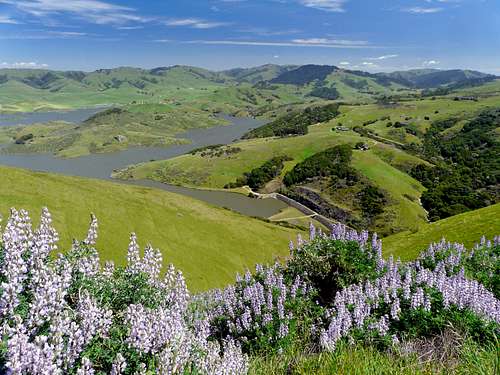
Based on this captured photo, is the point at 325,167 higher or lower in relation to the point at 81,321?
lower

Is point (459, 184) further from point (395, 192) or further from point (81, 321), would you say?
point (81, 321)

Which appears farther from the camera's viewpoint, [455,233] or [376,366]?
[455,233]

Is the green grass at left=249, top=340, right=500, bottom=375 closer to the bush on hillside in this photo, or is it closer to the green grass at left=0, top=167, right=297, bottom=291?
the bush on hillside

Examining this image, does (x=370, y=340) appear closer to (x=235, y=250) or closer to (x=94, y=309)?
(x=94, y=309)

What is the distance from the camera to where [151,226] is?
252ft

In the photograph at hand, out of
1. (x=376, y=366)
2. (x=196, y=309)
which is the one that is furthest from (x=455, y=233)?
(x=376, y=366)

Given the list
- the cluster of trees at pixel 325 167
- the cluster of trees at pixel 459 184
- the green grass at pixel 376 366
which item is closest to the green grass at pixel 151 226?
the green grass at pixel 376 366

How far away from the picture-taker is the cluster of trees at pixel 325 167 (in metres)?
175

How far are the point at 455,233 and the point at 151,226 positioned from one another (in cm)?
5235

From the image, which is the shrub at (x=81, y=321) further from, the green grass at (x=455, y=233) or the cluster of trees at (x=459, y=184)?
the cluster of trees at (x=459, y=184)

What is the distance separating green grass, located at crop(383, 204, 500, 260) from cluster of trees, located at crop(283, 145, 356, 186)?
10985 cm

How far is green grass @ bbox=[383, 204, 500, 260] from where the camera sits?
48.5 metres

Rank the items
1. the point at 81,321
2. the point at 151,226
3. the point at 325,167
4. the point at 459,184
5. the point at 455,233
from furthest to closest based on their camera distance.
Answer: the point at 325,167 → the point at 459,184 → the point at 151,226 → the point at 455,233 → the point at 81,321

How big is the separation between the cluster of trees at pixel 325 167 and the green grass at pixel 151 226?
82.6 metres
